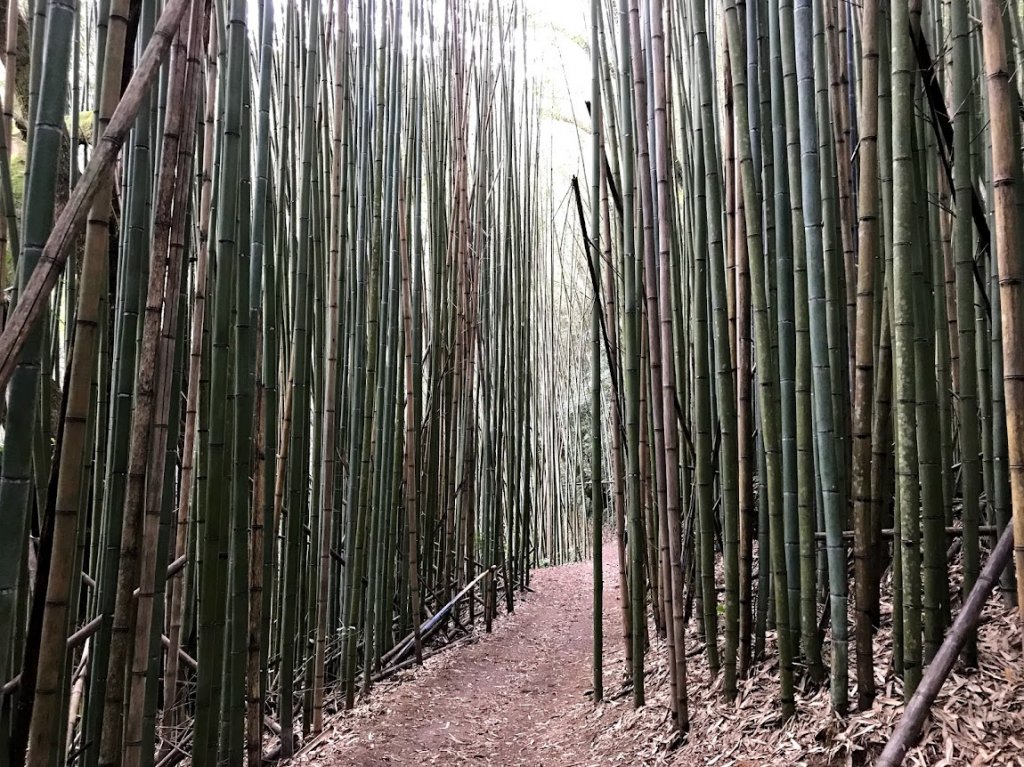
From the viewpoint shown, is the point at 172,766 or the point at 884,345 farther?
the point at 172,766

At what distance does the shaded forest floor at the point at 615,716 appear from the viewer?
1166 millimetres

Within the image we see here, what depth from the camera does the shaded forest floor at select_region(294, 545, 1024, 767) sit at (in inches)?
45.9

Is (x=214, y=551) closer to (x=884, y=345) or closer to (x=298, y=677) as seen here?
(x=884, y=345)

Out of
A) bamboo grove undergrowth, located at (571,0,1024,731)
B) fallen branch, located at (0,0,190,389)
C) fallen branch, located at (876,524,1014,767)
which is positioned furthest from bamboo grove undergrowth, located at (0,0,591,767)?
fallen branch, located at (876,524,1014,767)

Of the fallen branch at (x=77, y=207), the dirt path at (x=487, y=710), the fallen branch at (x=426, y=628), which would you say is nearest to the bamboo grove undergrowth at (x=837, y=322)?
the dirt path at (x=487, y=710)

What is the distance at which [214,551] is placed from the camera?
1.18 meters

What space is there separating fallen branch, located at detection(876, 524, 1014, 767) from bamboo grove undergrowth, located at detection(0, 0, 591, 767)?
1.01 m

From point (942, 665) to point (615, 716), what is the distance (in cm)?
112

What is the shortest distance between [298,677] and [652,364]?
161cm

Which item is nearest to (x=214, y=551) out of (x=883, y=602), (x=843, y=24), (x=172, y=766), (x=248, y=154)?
(x=248, y=154)

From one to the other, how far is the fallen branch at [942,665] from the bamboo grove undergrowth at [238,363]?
3.33ft

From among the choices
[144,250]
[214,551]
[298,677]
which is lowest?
[298,677]

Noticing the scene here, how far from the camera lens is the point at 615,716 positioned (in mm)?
2004

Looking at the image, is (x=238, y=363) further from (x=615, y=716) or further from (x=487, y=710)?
(x=487, y=710)
